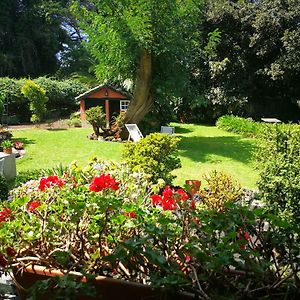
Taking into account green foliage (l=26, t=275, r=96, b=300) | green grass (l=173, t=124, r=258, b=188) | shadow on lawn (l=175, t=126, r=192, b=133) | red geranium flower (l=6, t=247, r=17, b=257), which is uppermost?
green foliage (l=26, t=275, r=96, b=300)

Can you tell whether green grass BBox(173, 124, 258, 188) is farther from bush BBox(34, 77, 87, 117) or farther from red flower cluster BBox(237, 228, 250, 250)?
bush BBox(34, 77, 87, 117)

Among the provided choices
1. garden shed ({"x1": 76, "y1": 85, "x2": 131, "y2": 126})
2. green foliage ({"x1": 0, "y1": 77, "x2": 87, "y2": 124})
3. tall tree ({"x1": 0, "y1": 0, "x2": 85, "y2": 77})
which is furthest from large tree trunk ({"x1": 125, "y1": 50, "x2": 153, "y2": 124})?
tall tree ({"x1": 0, "y1": 0, "x2": 85, "y2": 77})

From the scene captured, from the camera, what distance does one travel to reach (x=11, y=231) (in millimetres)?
2350

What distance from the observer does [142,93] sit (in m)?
15.8

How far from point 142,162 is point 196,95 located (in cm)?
1014

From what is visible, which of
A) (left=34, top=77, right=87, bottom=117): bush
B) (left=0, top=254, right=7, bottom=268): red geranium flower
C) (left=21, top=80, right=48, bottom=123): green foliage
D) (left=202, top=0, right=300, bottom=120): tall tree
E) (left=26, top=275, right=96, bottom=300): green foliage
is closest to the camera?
(left=26, top=275, right=96, bottom=300): green foliage

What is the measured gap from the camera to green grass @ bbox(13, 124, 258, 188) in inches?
405

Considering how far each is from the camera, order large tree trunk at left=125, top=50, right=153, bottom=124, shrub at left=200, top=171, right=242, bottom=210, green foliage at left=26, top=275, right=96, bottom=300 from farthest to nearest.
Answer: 1. large tree trunk at left=125, top=50, right=153, bottom=124
2. shrub at left=200, top=171, right=242, bottom=210
3. green foliage at left=26, top=275, right=96, bottom=300

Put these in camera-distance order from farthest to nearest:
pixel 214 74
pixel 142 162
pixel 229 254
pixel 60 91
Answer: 1. pixel 60 91
2. pixel 214 74
3. pixel 142 162
4. pixel 229 254

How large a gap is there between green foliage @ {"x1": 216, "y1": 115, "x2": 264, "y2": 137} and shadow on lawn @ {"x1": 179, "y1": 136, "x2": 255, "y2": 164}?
0.83 metres

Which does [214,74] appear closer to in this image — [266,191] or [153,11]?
[153,11]

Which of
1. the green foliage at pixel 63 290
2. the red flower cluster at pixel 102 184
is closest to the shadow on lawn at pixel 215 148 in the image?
the red flower cluster at pixel 102 184

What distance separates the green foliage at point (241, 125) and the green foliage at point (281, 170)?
35.5 feet

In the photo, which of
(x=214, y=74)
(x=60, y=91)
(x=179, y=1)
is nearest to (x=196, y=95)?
(x=179, y=1)
